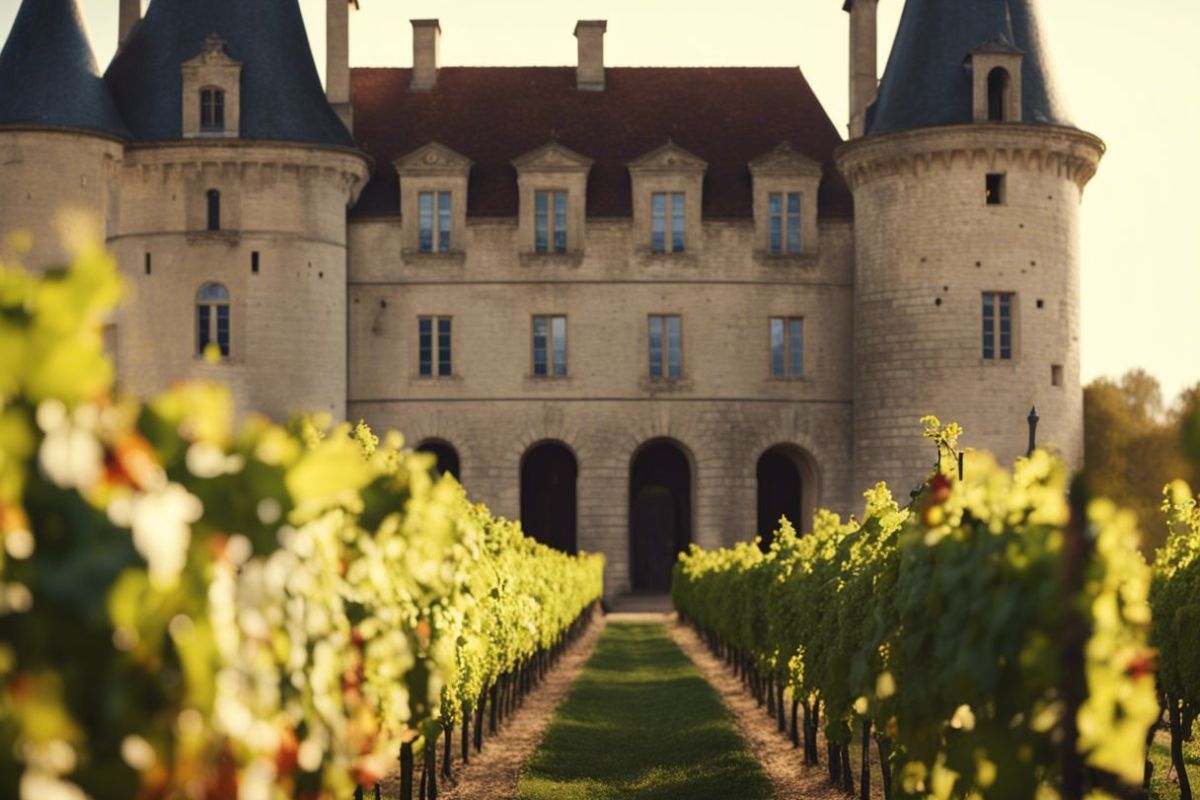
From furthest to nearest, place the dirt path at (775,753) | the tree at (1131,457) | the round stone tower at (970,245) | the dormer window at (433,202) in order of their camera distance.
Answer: the tree at (1131,457) < the dormer window at (433,202) < the round stone tower at (970,245) < the dirt path at (775,753)

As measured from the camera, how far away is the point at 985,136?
38.9 metres

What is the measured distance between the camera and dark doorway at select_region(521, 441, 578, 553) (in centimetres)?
4534

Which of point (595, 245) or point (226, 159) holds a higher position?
point (226, 159)

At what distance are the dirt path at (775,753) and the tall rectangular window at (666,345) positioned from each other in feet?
55.3

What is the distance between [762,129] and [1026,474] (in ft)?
126

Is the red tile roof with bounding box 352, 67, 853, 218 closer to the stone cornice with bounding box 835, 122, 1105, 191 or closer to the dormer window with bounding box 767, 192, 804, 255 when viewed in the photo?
the dormer window with bounding box 767, 192, 804, 255

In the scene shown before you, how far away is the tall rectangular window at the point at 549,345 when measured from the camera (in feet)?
142

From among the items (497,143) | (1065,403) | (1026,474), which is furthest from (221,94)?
(1026,474)

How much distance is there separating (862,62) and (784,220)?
15.6 feet

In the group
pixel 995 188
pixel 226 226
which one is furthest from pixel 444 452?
pixel 995 188

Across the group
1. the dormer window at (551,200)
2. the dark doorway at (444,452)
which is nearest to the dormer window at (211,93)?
the dormer window at (551,200)

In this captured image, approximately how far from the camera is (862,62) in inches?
1754

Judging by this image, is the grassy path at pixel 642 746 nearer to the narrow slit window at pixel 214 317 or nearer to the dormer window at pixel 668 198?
the narrow slit window at pixel 214 317

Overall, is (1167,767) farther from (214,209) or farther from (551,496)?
(551,496)
